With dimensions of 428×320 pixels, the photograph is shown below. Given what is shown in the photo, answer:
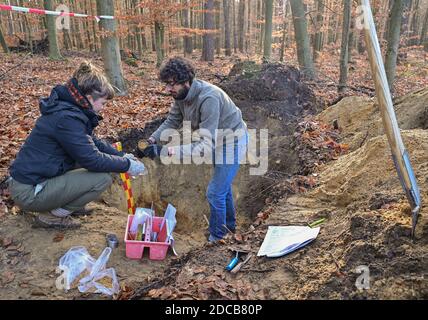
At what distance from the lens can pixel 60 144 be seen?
3.49 metres

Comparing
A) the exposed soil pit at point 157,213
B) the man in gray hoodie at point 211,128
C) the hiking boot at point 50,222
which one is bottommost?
the exposed soil pit at point 157,213

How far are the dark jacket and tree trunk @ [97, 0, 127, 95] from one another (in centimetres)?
562

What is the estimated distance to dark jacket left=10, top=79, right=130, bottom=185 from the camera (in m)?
3.36

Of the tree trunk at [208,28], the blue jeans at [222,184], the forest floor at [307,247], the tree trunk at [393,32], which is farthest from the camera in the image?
the tree trunk at [208,28]

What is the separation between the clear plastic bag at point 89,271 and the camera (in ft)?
10.3

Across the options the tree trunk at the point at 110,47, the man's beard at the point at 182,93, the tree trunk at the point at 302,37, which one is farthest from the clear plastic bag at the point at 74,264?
the tree trunk at the point at 302,37

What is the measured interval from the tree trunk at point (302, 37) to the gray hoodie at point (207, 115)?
7.66 metres

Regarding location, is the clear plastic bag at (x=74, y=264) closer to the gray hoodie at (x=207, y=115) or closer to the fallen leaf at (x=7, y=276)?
the fallen leaf at (x=7, y=276)

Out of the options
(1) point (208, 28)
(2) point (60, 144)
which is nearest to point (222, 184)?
(2) point (60, 144)

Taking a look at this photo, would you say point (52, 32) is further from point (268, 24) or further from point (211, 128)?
point (211, 128)

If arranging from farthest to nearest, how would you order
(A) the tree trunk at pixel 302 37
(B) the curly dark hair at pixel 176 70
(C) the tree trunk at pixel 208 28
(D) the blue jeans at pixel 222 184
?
(C) the tree trunk at pixel 208 28, (A) the tree trunk at pixel 302 37, (D) the blue jeans at pixel 222 184, (B) the curly dark hair at pixel 176 70

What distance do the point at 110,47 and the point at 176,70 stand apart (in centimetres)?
601

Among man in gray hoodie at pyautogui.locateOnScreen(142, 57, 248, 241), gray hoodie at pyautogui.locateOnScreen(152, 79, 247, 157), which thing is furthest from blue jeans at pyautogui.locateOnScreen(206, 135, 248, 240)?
gray hoodie at pyautogui.locateOnScreen(152, 79, 247, 157)

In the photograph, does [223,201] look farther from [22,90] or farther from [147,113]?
[22,90]
